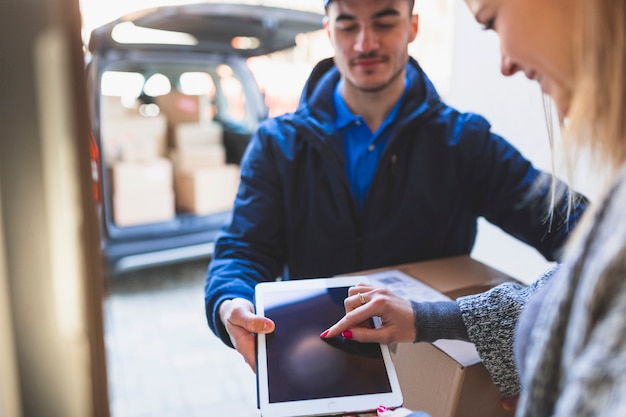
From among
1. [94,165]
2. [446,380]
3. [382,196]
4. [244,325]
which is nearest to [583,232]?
[446,380]

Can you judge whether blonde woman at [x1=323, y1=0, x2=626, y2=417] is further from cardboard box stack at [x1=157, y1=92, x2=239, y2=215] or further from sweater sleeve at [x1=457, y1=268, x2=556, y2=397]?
cardboard box stack at [x1=157, y1=92, x2=239, y2=215]

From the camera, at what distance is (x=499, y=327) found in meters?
0.97

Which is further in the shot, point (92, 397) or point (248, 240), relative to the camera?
point (248, 240)

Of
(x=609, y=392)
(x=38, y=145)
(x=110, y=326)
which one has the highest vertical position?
(x=38, y=145)

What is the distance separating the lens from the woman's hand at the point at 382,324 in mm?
993

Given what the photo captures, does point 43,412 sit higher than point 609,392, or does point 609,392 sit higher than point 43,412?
point 609,392

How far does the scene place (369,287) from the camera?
1.08 meters

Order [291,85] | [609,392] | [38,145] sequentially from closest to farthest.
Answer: [609,392] → [38,145] → [291,85]

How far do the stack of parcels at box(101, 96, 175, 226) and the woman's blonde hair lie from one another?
126 inches

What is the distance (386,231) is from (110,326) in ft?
6.74

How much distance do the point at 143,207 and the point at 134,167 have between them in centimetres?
27

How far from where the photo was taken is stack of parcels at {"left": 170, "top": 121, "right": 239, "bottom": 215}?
148 inches

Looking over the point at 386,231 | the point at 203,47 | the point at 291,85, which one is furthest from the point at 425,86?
the point at 291,85

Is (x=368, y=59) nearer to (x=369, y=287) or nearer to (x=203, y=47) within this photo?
(x=369, y=287)
